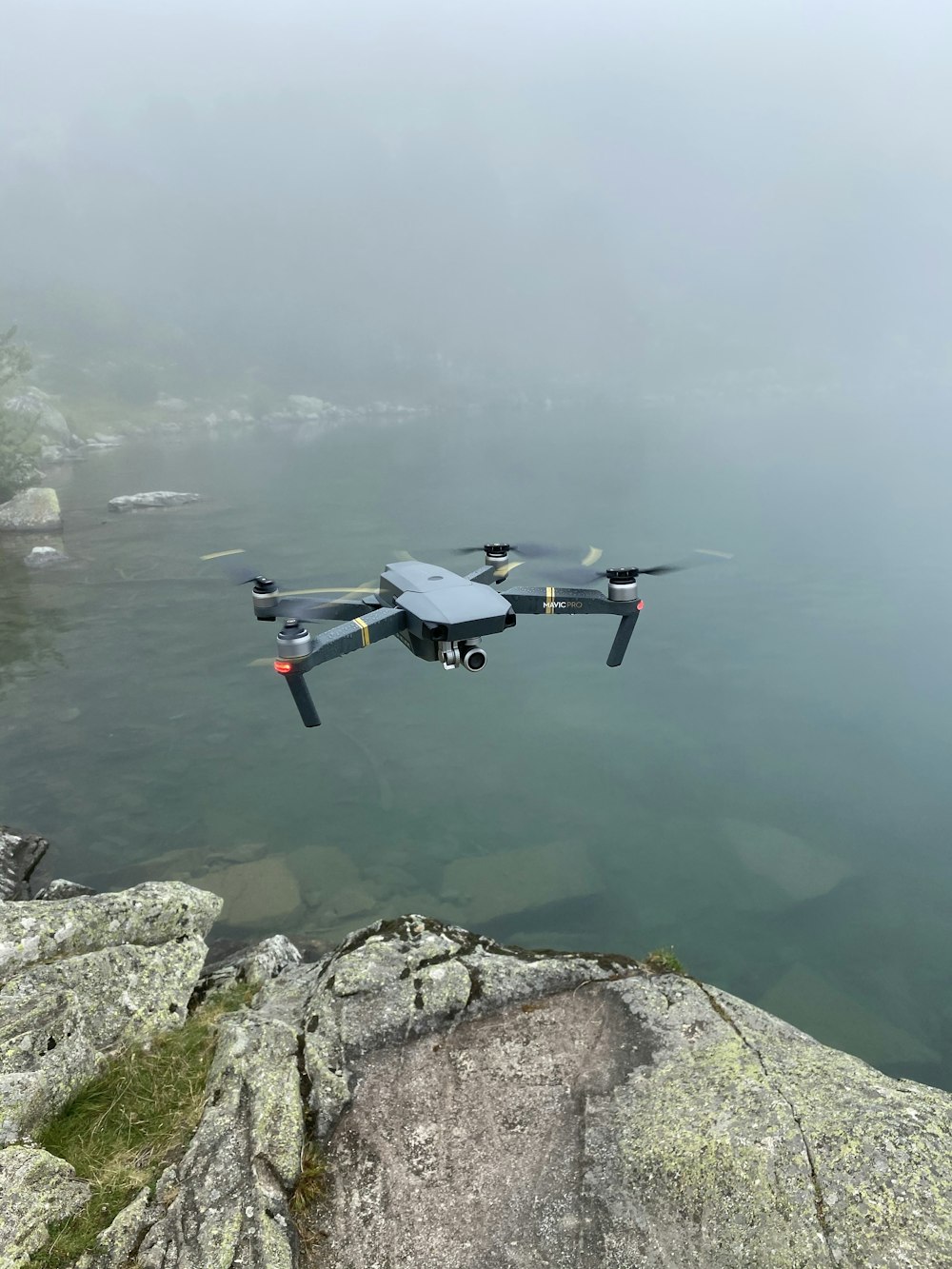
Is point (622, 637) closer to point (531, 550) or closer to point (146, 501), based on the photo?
point (531, 550)

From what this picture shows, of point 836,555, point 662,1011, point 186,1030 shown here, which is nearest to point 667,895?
point 662,1011

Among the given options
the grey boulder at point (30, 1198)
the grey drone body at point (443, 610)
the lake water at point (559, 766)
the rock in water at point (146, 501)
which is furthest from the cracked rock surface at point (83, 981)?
the rock in water at point (146, 501)

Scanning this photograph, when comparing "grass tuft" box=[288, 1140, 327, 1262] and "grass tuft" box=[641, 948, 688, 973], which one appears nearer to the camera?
"grass tuft" box=[288, 1140, 327, 1262]

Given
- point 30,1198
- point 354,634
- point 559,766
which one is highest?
point 354,634

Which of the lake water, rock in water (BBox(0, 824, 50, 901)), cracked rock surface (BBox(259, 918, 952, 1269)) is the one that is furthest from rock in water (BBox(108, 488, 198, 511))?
cracked rock surface (BBox(259, 918, 952, 1269))

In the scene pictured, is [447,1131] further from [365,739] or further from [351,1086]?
[365,739]

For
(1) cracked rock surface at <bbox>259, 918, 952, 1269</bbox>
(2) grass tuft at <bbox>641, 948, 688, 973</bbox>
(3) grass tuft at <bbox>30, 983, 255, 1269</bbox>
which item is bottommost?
(2) grass tuft at <bbox>641, 948, 688, 973</bbox>

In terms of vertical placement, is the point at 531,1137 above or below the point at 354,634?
below

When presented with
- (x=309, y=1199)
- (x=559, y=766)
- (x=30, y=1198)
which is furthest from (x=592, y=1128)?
(x=559, y=766)

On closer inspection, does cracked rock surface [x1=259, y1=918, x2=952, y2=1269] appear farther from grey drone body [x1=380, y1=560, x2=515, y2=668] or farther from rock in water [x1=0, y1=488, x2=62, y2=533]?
rock in water [x1=0, y1=488, x2=62, y2=533]
